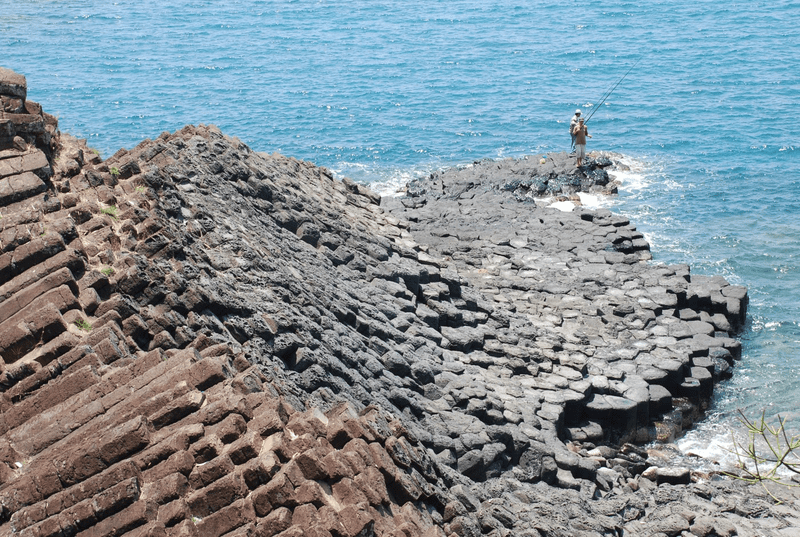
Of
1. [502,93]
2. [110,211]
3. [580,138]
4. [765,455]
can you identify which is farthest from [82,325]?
[502,93]

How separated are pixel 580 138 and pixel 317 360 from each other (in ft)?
75.5

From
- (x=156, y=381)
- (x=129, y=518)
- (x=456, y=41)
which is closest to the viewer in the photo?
(x=129, y=518)

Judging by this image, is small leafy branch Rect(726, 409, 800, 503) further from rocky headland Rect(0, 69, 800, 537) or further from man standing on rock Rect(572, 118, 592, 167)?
man standing on rock Rect(572, 118, 592, 167)

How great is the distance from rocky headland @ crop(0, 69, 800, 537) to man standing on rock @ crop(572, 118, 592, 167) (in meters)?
7.21

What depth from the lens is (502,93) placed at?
54219mm

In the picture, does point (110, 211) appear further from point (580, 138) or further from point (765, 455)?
point (580, 138)

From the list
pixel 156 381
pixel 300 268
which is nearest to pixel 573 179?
pixel 300 268

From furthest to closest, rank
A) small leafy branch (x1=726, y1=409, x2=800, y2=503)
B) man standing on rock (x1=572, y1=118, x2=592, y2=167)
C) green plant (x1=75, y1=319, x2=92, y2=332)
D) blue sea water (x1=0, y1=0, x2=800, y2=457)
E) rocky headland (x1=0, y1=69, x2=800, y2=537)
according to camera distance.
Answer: man standing on rock (x1=572, y1=118, x2=592, y2=167)
blue sea water (x1=0, y1=0, x2=800, y2=457)
green plant (x1=75, y1=319, x2=92, y2=332)
rocky headland (x1=0, y1=69, x2=800, y2=537)
small leafy branch (x1=726, y1=409, x2=800, y2=503)

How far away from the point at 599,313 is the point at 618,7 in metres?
63.5

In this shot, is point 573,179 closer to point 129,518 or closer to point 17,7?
point 129,518

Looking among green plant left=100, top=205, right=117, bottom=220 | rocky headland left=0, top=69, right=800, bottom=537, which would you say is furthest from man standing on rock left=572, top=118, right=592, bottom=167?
green plant left=100, top=205, right=117, bottom=220

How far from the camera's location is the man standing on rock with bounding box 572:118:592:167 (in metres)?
33.0

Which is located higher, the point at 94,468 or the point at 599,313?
the point at 94,468

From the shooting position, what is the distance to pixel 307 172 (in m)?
24.6
